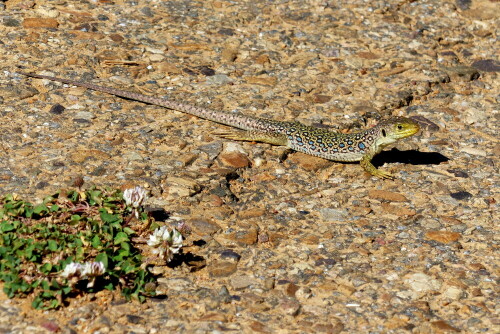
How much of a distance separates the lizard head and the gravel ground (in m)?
0.28

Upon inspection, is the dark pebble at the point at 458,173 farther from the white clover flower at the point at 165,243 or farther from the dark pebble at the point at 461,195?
the white clover flower at the point at 165,243

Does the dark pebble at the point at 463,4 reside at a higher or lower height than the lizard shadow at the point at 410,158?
higher

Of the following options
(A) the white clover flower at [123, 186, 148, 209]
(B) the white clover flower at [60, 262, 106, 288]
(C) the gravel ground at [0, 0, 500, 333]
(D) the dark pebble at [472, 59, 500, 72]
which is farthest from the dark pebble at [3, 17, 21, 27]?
(D) the dark pebble at [472, 59, 500, 72]

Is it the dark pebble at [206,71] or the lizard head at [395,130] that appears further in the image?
the dark pebble at [206,71]

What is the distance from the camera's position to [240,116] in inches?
291

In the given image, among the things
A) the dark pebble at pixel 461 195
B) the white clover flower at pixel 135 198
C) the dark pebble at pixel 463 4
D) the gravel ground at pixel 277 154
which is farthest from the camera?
the dark pebble at pixel 463 4

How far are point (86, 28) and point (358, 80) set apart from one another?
3.29 metres

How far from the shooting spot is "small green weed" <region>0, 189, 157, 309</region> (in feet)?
15.7

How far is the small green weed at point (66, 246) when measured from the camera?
4773 millimetres

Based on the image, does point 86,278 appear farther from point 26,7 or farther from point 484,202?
point 26,7

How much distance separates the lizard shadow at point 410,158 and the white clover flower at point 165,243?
2.82 metres

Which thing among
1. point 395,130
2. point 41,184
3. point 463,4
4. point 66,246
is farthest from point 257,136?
point 463,4

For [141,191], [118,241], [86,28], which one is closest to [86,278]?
[118,241]

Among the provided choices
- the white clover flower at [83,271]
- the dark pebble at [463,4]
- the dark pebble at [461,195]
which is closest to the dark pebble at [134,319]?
the white clover flower at [83,271]
